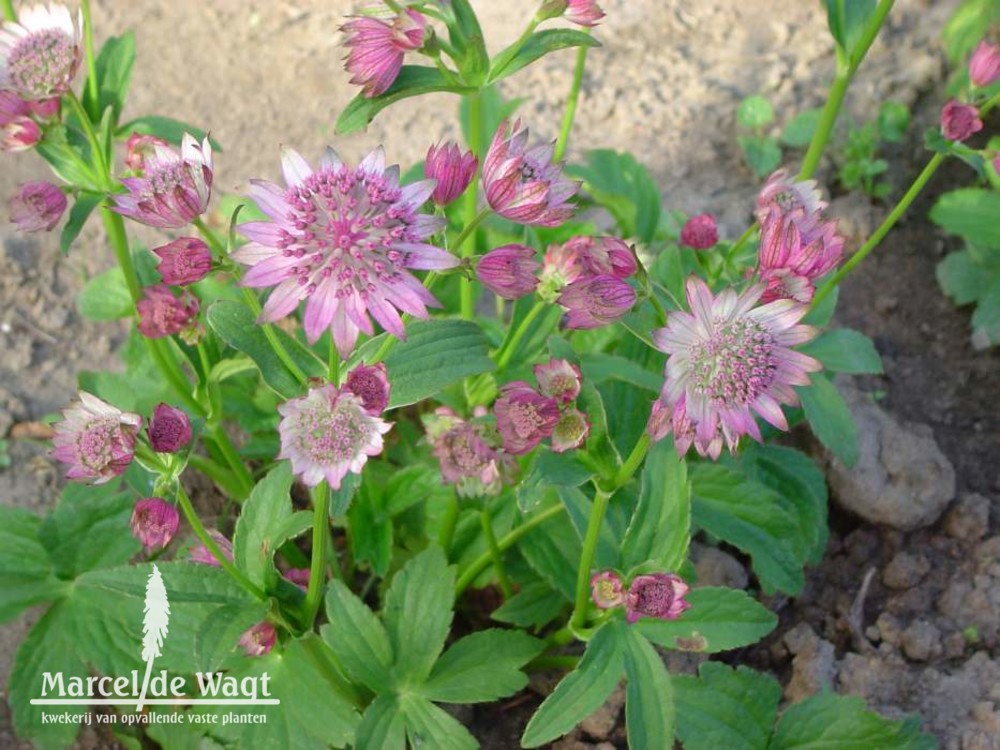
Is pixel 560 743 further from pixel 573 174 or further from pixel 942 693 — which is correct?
pixel 573 174

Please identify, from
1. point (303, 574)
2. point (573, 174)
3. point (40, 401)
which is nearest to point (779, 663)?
point (303, 574)

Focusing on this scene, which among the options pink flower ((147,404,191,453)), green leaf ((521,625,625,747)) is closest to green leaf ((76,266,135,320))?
pink flower ((147,404,191,453))

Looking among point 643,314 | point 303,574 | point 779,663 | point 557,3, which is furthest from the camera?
point 779,663

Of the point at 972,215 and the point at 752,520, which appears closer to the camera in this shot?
the point at 752,520

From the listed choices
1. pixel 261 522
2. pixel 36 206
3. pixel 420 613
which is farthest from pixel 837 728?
pixel 36 206

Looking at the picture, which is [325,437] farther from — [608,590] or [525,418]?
[608,590]

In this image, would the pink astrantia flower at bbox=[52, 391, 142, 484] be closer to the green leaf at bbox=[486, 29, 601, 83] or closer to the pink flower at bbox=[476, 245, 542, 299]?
the pink flower at bbox=[476, 245, 542, 299]
